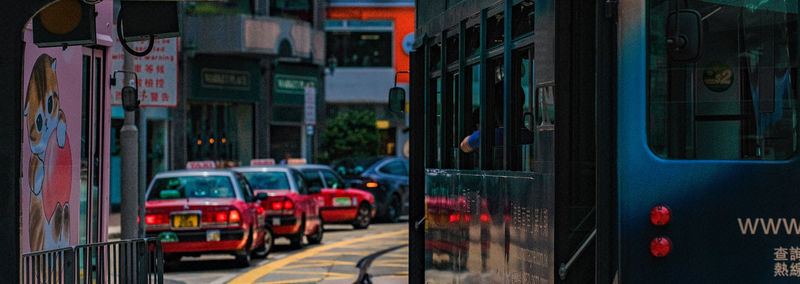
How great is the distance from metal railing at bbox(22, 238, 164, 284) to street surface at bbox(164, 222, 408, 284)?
9.34 m

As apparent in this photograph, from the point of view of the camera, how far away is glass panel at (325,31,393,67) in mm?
61812

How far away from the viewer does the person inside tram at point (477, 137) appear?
23.2 ft

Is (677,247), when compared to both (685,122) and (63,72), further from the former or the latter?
(63,72)

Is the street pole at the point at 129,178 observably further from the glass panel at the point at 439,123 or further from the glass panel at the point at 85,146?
the glass panel at the point at 439,123

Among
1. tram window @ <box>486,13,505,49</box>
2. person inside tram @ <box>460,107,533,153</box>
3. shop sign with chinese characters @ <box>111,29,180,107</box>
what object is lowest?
person inside tram @ <box>460,107,533,153</box>

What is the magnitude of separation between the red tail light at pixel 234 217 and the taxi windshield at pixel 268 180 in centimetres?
381

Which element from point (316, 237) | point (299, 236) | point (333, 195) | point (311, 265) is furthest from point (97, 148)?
→ point (333, 195)

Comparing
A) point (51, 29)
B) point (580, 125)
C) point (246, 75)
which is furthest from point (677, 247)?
point (246, 75)

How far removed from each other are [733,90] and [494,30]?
208 centimetres

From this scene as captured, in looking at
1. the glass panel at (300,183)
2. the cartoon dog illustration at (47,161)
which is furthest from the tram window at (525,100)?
the glass panel at (300,183)

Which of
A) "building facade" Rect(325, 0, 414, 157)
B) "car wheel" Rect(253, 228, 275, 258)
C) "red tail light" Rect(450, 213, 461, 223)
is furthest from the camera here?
"building facade" Rect(325, 0, 414, 157)

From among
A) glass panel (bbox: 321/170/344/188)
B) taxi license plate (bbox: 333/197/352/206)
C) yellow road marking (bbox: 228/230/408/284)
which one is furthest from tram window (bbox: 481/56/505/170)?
taxi license plate (bbox: 333/197/352/206)

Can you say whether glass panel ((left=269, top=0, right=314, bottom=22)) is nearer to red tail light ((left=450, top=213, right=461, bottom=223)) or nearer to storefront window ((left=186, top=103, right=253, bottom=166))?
storefront window ((left=186, top=103, right=253, bottom=166))

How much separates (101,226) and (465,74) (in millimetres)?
5674
